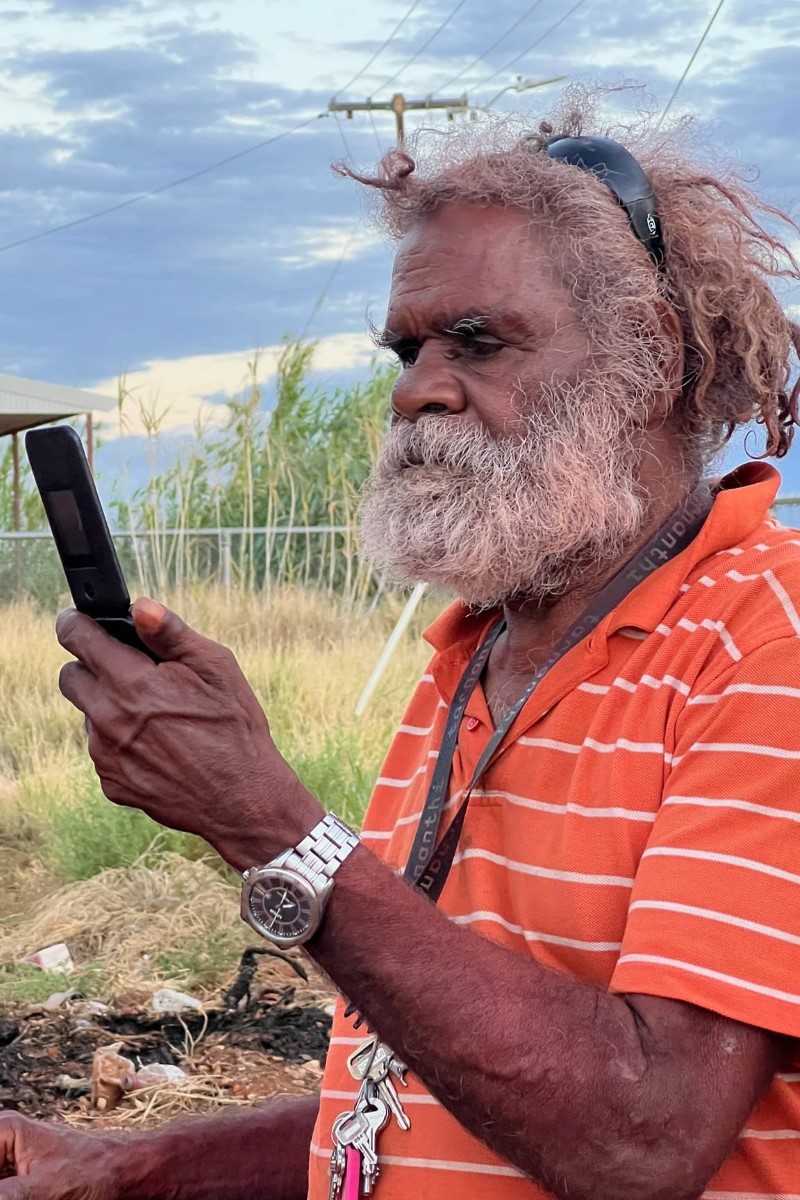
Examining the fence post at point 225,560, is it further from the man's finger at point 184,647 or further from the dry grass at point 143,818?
the man's finger at point 184,647

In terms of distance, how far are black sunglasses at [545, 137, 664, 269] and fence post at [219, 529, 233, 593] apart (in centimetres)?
1045

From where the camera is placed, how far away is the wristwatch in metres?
1.71

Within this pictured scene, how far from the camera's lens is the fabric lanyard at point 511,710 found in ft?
6.77

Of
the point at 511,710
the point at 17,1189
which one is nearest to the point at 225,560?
the point at 17,1189

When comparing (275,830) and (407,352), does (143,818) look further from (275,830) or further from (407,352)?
(275,830)

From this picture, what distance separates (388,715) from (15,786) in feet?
7.64

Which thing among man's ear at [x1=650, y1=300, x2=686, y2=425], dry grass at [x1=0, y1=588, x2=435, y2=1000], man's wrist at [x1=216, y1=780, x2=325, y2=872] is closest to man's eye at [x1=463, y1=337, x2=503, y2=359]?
man's ear at [x1=650, y1=300, x2=686, y2=425]

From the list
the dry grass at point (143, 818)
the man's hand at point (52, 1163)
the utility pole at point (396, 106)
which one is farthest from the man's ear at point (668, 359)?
the utility pole at point (396, 106)

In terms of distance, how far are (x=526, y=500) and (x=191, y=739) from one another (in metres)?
0.80

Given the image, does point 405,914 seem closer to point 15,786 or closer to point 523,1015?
point 523,1015

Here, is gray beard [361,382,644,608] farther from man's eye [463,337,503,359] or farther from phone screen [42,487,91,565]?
phone screen [42,487,91,565]

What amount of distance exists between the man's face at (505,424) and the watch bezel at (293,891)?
78 cm

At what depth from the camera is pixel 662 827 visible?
1.75 meters

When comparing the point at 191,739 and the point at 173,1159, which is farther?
the point at 173,1159
